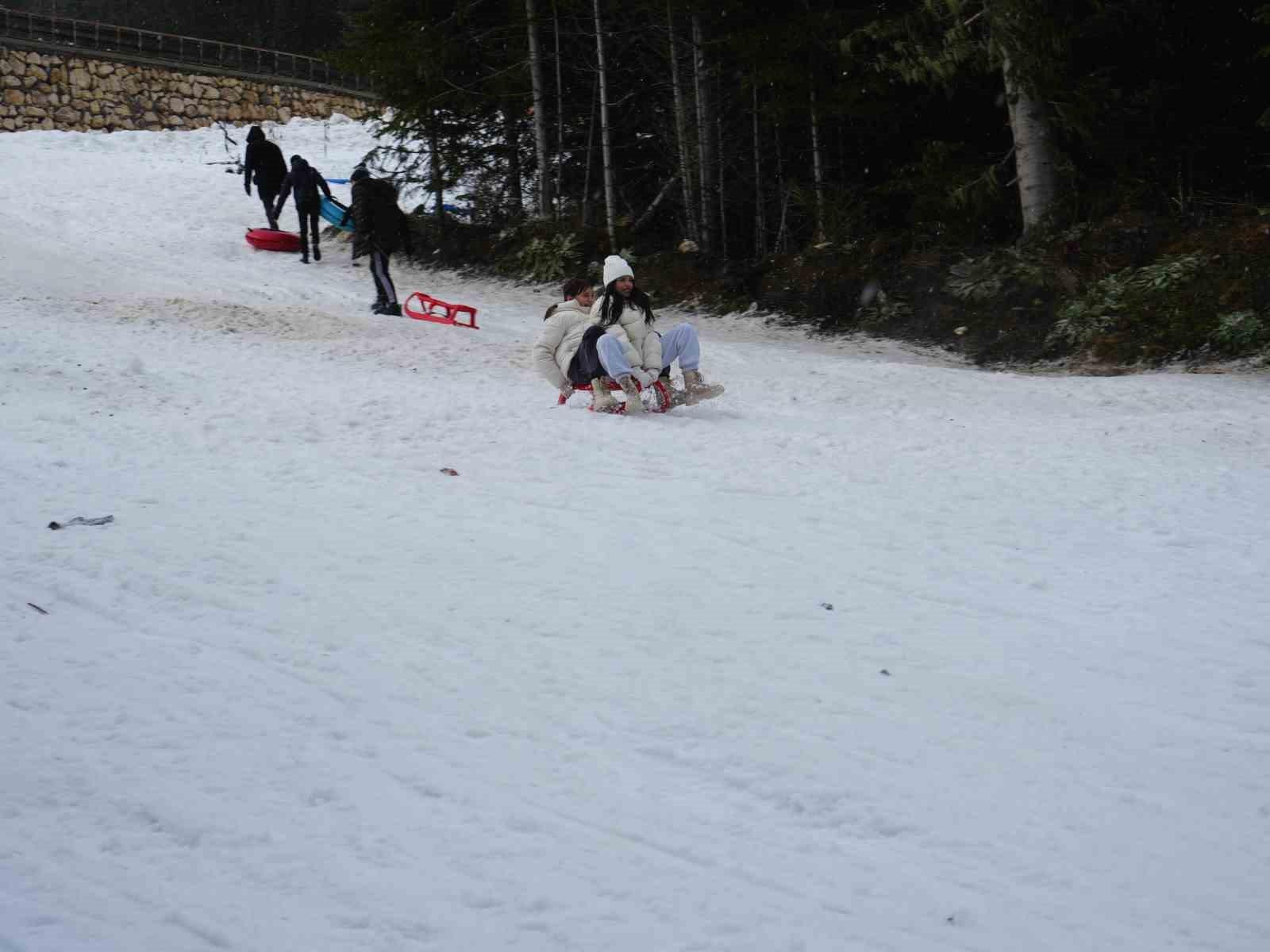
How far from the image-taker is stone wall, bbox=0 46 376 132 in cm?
3067

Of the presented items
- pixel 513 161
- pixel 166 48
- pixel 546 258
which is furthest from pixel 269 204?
pixel 166 48

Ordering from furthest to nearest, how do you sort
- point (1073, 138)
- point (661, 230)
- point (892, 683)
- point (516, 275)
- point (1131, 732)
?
point (661, 230) < point (516, 275) < point (1073, 138) < point (892, 683) < point (1131, 732)

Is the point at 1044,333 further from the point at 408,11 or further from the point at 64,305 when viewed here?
the point at 408,11

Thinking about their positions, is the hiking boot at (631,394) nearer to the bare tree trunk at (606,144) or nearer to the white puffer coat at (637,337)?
the white puffer coat at (637,337)

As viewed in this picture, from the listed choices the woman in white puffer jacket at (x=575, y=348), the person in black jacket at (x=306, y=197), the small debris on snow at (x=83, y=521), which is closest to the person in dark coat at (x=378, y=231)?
the person in black jacket at (x=306, y=197)

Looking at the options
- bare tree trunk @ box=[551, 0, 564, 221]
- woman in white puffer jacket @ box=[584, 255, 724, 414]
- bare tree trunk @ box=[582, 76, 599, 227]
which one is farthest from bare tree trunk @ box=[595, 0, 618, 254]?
woman in white puffer jacket @ box=[584, 255, 724, 414]

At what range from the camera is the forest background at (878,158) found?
39.5 ft

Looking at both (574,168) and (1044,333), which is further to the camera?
(574,168)

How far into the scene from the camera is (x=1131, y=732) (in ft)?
11.7

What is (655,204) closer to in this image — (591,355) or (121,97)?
(591,355)

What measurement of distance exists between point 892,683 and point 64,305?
36.2 feet

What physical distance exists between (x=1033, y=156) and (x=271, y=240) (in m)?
11.5

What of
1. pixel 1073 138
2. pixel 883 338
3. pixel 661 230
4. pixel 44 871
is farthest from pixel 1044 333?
pixel 44 871

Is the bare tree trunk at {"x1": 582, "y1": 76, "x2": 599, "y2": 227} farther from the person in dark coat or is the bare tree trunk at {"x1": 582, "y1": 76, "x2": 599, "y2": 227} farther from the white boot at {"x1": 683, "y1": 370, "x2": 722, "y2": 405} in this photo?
the white boot at {"x1": 683, "y1": 370, "x2": 722, "y2": 405}
